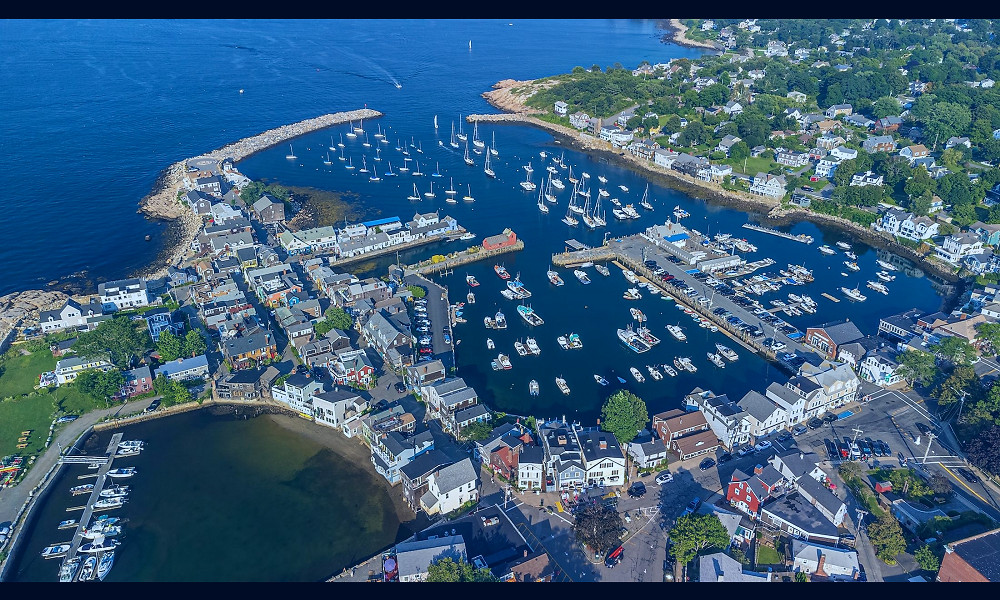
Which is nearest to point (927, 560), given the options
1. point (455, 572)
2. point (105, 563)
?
point (455, 572)

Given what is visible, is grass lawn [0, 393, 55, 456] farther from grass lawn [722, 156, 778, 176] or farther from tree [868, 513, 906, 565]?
grass lawn [722, 156, 778, 176]

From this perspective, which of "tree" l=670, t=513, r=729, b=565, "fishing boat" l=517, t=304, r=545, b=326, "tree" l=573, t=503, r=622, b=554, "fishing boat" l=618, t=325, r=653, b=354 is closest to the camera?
"tree" l=670, t=513, r=729, b=565

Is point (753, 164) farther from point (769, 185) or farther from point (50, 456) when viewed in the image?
point (50, 456)

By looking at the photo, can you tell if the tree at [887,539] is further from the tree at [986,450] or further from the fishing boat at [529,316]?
the fishing boat at [529,316]

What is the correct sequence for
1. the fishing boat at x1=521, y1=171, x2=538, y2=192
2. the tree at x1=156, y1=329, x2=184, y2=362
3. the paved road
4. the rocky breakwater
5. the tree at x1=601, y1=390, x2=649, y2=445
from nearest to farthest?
the paved road < the tree at x1=601, y1=390, x2=649, y2=445 < the tree at x1=156, y1=329, x2=184, y2=362 < the rocky breakwater < the fishing boat at x1=521, y1=171, x2=538, y2=192

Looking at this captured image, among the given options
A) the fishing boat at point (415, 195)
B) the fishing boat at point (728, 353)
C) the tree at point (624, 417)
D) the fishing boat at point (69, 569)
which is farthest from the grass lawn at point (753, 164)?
the fishing boat at point (69, 569)

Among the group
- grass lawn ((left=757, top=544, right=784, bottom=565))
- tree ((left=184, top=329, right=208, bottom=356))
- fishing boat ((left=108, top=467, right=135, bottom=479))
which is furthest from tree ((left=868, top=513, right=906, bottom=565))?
tree ((left=184, top=329, right=208, bottom=356))

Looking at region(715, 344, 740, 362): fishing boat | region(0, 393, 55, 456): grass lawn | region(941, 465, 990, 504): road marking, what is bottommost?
region(0, 393, 55, 456): grass lawn
